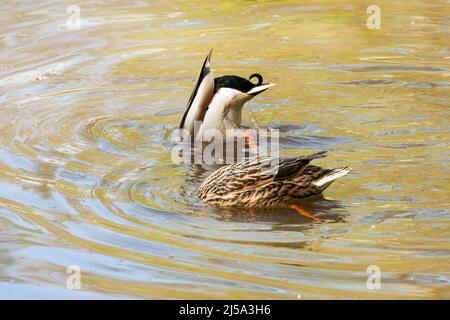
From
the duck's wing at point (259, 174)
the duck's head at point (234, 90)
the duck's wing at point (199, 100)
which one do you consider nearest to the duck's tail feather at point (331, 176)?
the duck's wing at point (259, 174)

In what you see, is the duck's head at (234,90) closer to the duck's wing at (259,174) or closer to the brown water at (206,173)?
the brown water at (206,173)

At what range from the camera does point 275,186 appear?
7766mm

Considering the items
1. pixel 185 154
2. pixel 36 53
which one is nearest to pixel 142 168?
pixel 185 154

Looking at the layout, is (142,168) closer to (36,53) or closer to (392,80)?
(392,80)

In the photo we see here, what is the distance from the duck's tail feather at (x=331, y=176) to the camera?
7598 millimetres

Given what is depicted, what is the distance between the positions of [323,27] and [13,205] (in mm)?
6871

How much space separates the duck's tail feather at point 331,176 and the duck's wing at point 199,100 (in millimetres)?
2617

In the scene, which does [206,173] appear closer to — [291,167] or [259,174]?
[259,174]

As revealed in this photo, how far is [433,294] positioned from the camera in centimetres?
579

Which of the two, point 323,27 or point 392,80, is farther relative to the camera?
point 323,27

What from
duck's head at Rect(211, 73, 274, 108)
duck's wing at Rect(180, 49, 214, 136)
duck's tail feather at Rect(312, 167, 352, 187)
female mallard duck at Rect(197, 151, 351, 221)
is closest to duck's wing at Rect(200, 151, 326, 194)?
female mallard duck at Rect(197, 151, 351, 221)

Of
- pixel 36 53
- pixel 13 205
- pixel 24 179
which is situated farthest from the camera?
pixel 36 53

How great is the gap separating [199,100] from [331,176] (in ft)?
9.18

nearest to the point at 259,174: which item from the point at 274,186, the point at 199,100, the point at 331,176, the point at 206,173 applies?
the point at 274,186
